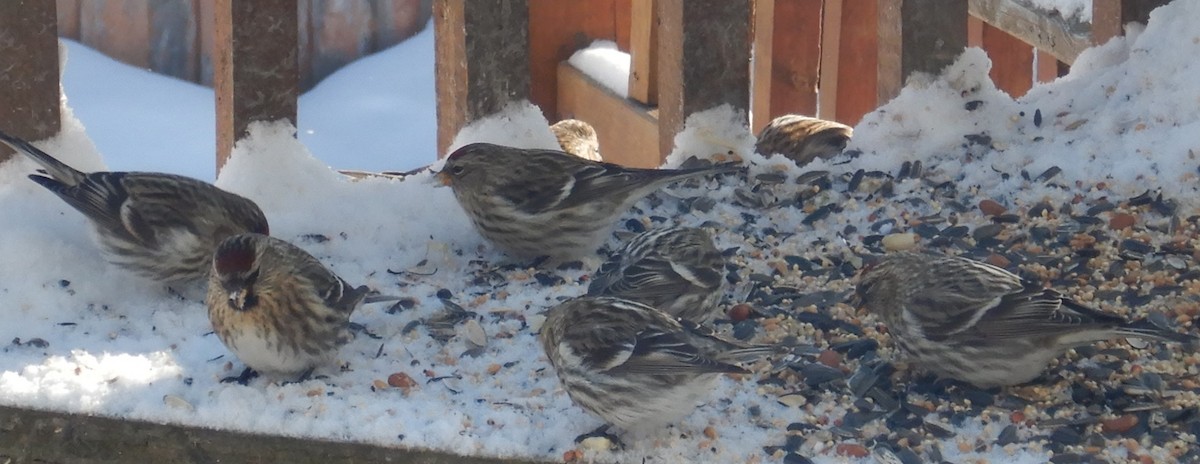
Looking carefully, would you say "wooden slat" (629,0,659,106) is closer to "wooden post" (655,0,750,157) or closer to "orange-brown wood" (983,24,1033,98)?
"wooden post" (655,0,750,157)

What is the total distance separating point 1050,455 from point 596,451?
842 millimetres

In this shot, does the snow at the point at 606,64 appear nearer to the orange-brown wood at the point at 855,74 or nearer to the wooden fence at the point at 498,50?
the orange-brown wood at the point at 855,74

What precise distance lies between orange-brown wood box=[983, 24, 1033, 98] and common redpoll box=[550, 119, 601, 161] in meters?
2.52

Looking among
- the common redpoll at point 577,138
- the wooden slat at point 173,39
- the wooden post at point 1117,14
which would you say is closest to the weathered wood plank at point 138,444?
the wooden post at point 1117,14

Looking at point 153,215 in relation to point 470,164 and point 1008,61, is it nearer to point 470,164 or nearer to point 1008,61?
point 470,164

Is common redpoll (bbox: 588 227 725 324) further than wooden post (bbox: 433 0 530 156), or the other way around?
wooden post (bbox: 433 0 530 156)

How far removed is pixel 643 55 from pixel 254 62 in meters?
2.65

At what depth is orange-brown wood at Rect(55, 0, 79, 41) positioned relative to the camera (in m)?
8.55

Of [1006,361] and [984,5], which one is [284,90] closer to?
[1006,361]

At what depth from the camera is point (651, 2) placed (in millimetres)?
6129

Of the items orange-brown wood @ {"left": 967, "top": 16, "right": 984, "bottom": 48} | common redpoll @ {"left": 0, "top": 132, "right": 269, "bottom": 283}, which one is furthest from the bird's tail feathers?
orange-brown wood @ {"left": 967, "top": 16, "right": 984, "bottom": 48}

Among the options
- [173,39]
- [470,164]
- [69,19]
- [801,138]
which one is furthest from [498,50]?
[69,19]

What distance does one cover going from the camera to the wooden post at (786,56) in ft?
20.4

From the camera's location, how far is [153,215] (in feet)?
12.0
